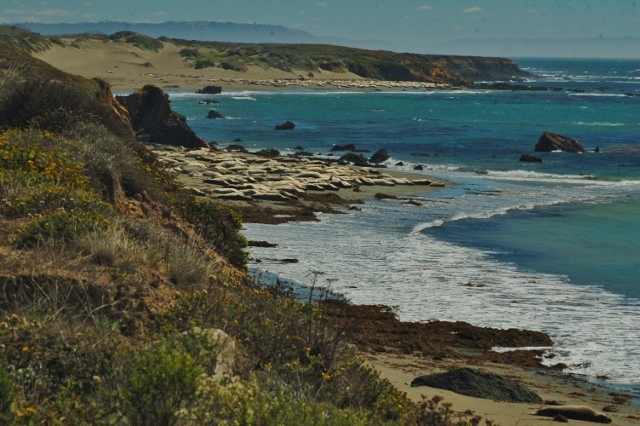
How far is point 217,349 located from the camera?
665cm

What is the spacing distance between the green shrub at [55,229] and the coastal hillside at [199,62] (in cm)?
7980

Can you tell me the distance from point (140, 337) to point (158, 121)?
33594 millimetres

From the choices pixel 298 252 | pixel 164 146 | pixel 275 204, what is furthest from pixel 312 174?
pixel 298 252

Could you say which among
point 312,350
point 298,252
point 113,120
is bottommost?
point 298,252

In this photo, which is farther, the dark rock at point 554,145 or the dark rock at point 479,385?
the dark rock at point 554,145

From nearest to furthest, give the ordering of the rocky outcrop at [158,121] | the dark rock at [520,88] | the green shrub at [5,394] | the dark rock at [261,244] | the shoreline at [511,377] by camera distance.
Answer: the green shrub at [5,394]
the shoreline at [511,377]
the dark rock at [261,244]
the rocky outcrop at [158,121]
the dark rock at [520,88]

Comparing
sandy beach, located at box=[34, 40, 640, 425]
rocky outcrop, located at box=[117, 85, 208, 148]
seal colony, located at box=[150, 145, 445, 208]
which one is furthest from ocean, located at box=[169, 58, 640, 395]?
rocky outcrop, located at box=[117, 85, 208, 148]

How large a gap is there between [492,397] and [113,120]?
10.4 metres

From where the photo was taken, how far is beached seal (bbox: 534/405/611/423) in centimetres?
921

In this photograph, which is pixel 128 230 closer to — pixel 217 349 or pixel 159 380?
pixel 217 349

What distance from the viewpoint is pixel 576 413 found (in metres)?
9.30

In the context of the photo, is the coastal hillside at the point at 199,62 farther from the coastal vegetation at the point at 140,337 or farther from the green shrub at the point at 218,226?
the coastal vegetation at the point at 140,337

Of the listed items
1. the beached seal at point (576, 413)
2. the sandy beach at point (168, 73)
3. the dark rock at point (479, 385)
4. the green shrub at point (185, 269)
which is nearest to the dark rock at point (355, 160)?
the dark rock at point (479, 385)

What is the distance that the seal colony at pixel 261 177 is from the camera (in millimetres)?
26234
